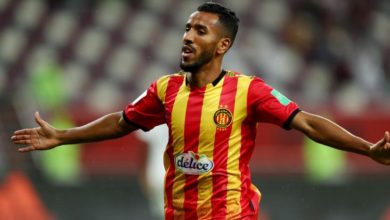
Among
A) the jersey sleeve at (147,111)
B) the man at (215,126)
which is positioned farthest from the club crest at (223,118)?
the jersey sleeve at (147,111)

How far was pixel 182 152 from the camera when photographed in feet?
17.0

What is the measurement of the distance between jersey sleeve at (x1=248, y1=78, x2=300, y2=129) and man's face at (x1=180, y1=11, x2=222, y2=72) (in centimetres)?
30

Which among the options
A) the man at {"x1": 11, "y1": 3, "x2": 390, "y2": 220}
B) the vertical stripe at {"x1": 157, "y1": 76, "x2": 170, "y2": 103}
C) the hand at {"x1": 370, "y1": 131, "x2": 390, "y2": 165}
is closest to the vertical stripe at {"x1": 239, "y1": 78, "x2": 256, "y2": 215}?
the man at {"x1": 11, "y1": 3, "x2": 390, "y2": 220}

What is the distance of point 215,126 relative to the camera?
203 inches

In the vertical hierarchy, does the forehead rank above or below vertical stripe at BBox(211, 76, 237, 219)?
above

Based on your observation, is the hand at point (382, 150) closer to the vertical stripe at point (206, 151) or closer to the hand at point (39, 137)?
the vertical stripe at point (206, 151)

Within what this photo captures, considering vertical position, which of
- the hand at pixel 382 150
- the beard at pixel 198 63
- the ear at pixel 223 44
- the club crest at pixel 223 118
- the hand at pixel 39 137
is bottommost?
the hand at pixel 39 137

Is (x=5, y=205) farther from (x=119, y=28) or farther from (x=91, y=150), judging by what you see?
(x=119, y=28)

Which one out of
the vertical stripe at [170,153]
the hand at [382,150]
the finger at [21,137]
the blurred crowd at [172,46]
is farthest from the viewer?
the blurred crowd at [172,46]

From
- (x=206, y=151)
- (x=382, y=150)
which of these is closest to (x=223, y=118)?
→ (x=206, y=151)

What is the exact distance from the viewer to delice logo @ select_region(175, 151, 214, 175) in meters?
5.15

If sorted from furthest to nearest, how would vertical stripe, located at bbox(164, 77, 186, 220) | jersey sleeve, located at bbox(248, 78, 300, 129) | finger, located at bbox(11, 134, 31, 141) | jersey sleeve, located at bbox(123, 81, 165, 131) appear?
finger, located at bbox(11, 134, 31, 141) < jersey sleeve, located at bbox(123, 81, 165, 131) < vertical stripe, located at bbox(164, 77, 186, 220) < jersey sleeve, located at bbox(248, 78, 300, 129)

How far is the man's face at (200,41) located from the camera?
5.20 m

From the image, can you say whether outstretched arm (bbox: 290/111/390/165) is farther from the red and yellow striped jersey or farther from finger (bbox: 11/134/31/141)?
finger (bbox: 11/134/31/141)
